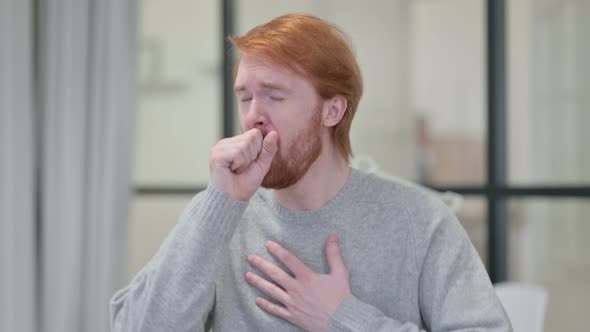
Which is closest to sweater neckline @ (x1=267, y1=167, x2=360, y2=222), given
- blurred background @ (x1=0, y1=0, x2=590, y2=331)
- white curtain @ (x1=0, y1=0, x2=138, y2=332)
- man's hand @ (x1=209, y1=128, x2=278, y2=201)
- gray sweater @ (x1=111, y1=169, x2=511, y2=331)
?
gray sweater @ (x1=111, y1=169, x2=511, y2=331)

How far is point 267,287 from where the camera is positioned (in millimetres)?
1257

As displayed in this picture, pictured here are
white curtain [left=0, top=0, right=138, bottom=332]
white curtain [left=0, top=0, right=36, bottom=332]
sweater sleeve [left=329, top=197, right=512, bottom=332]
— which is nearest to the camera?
sweater sleeve [left=329, top=197, right=512, bottom=332]

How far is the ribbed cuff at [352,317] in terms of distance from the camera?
3.90ft

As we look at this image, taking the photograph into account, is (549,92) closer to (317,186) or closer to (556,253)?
(556,253)

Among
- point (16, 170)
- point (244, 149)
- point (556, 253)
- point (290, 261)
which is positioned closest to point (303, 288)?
point (290, 261)

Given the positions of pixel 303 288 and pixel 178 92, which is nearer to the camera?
pixel 303 288

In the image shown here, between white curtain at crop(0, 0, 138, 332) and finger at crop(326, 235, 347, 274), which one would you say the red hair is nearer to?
finger at crop(326, 235, 347, 274)

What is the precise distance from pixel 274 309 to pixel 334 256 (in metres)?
0.14

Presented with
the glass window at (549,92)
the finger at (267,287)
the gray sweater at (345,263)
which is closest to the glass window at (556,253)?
the glass window at (549,92)

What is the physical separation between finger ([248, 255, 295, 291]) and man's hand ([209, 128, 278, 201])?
136 mm

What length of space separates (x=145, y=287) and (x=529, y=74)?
6.57ft

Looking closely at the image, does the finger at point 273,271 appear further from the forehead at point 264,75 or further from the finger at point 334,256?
the forehead at point 264,75

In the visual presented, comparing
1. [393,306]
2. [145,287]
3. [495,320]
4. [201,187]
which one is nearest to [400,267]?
[393,306]

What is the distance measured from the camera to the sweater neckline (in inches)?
51.7
